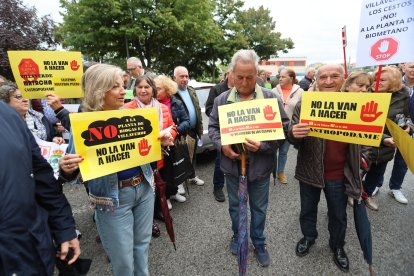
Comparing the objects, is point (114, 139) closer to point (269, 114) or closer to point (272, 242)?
point (269, 114)

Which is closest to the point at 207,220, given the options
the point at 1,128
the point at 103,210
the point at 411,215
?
the point at 103,210

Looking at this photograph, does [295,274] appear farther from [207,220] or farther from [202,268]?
[207,220]

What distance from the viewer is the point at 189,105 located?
13.0 feet

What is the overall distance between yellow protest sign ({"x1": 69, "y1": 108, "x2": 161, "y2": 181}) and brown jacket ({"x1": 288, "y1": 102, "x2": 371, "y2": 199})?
130 centimetres

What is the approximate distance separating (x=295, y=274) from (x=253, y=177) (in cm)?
109

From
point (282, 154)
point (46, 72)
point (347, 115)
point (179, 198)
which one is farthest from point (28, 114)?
point (282, 154)

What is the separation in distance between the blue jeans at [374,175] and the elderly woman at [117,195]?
10.6ft

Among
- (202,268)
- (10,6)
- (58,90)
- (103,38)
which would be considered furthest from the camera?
(103,38)

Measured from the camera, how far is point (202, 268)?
8.06ft

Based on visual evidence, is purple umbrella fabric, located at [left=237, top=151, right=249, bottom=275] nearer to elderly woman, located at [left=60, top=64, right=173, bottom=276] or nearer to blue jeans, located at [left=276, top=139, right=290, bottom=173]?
elderly woman, located at [left=60, top=64, right=173, bottom=276]

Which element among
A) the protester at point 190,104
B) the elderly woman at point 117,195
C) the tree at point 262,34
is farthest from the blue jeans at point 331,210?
the tree at point 262,34

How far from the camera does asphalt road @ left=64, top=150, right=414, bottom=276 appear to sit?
7.99 feet

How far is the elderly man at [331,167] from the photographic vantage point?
7.16 ft

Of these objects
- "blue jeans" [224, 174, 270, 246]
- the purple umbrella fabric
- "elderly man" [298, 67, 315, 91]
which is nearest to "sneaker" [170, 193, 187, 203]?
"blue jeans" [224, 174, 270, 246]
